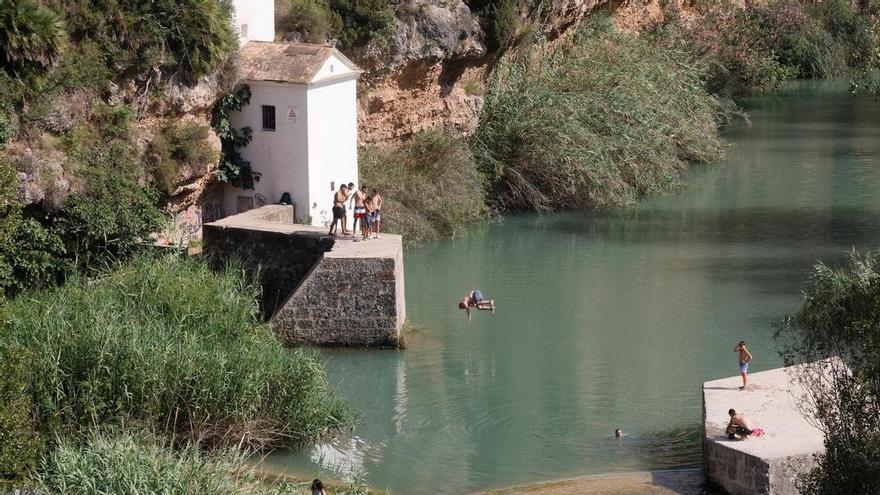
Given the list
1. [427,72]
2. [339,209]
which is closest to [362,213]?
[339,209]

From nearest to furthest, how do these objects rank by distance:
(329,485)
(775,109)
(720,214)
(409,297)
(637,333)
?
(329,485)
(637,333)
(409,297)
(720,214)
(775,109)

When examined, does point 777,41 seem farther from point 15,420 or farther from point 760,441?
point 15,420

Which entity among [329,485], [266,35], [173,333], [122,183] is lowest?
[329,485]

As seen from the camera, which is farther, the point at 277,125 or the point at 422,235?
the point at 422,235

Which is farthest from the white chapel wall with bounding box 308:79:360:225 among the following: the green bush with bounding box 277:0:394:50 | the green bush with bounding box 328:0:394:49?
the green bush with bounding box 328:0:394:49

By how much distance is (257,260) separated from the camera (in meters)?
28.2

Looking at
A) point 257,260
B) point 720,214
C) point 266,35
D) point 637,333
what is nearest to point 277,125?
point 266,35

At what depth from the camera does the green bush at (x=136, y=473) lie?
667 inches

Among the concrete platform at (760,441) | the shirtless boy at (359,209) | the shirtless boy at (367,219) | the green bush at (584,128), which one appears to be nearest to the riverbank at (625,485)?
the concrete platform at (760,441)

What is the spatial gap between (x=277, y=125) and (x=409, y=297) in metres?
4.67

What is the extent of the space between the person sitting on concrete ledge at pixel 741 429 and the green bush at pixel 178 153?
1466cm

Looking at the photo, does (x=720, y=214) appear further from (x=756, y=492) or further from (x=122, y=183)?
(x=756, y=492)

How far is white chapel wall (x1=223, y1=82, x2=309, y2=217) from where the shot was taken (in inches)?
1251

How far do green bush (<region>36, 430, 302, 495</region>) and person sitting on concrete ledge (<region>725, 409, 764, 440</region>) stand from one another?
218 inches
